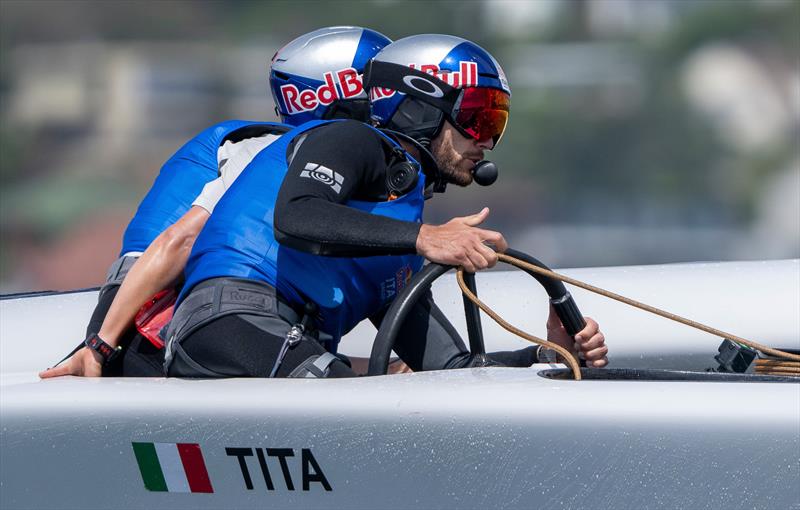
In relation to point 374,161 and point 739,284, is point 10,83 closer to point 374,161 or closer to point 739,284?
Answer: point 739,284

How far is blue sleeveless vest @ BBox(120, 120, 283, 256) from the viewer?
378 centimetres

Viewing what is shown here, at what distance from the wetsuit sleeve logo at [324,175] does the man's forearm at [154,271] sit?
0.63 metres

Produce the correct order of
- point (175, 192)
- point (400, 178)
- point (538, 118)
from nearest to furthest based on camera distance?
point (400, 178), point (175, 192), point (538, 118)

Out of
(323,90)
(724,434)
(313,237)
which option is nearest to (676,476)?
(724,434)

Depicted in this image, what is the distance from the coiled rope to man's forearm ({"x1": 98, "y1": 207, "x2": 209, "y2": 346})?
85cm

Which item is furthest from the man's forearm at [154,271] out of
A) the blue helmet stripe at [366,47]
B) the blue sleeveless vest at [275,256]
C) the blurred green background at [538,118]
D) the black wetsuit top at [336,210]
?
the blurred green background at [538,118]

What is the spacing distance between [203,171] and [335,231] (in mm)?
1070

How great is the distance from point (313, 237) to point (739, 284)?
2.41 m

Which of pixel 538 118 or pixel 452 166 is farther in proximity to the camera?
pixel 538 118

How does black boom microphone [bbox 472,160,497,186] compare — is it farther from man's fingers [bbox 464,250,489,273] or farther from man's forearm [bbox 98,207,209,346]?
man's forearm [bbox 98,207,209,346]

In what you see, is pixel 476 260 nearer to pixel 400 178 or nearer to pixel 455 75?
pixel 400 178

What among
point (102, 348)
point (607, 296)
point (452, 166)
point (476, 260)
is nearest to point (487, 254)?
point (476, 260)

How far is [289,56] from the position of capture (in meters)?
4.28

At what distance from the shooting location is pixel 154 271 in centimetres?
344
